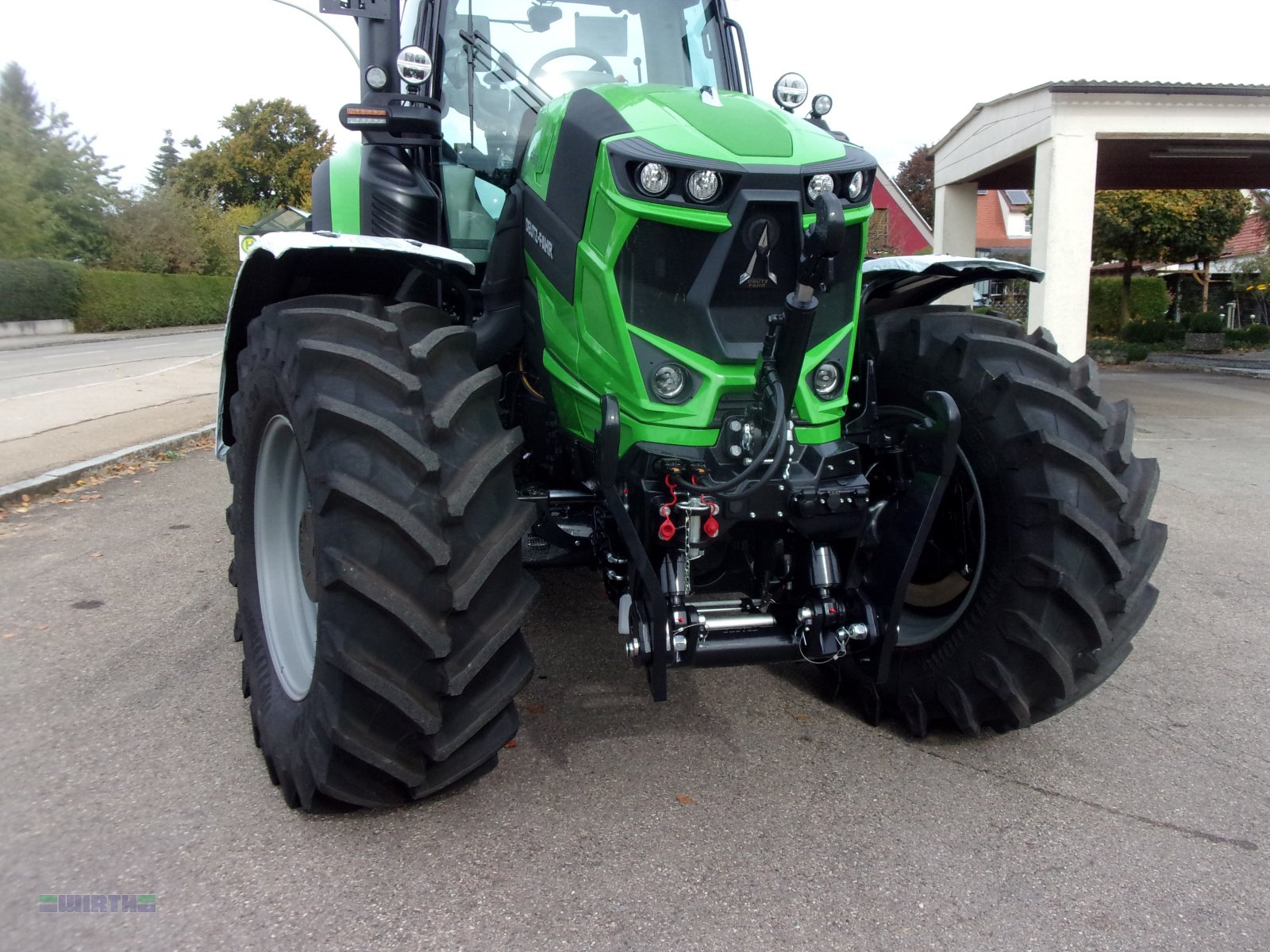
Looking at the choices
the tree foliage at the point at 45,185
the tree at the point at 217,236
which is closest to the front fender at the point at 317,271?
the tree foliage at the point at 45,185

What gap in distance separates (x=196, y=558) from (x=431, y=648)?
3.72 m

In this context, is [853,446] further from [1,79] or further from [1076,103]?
[1,79]

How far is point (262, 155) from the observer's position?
60.2m

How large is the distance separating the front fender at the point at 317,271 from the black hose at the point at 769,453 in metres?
0.99

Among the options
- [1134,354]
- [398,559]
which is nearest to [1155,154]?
[1134,354]

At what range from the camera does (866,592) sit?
3.00m

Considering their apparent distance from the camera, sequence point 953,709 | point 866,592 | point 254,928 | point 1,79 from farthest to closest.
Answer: point 1,79 < point 953,709 < point 866,592 < point 254,928

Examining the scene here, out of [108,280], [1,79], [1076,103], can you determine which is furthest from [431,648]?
[1,79]

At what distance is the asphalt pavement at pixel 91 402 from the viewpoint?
29.2 ft

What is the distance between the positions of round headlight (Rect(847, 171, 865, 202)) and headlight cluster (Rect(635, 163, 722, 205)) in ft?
1.42

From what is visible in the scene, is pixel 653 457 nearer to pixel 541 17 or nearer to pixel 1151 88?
pixel 541 17

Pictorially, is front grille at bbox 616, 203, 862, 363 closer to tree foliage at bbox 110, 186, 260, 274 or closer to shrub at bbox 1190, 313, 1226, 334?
shrub at bbox 1190, 313, 1226, 334

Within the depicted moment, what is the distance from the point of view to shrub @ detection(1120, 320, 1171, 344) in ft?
86.1

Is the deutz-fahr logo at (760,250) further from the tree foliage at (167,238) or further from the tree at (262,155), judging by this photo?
the tree at (262,155)
